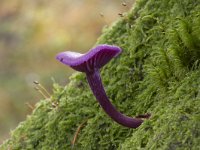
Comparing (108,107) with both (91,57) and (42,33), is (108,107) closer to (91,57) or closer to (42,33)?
(91,57)

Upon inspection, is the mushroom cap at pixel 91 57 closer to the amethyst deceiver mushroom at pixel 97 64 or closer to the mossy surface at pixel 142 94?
the amethyst deceiver mushroom at pixel 97 64

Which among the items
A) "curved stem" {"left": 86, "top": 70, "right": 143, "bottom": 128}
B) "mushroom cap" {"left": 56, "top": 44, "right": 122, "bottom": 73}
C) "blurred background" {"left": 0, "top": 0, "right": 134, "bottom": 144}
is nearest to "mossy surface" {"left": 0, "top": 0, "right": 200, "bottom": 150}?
"curved stem" {"left": 86, "top": 70, "right": 143, "bottom": 128}

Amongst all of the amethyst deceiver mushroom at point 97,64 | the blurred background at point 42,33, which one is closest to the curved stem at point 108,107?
the amethyst deceiver mushroom at point 97,64

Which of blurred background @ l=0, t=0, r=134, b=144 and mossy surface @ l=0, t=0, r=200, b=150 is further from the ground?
blurred background @ l=0, t=0, r=134, b=144

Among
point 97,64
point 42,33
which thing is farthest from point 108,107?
point 42,33

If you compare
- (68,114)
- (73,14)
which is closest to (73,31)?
(73,14)

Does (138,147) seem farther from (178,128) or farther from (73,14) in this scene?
(73,14)

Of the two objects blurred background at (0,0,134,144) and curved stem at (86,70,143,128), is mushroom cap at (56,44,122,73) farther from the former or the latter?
blurred background at (0,0,134,144)

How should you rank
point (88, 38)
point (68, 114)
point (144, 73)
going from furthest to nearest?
point (88, 38)
point (68, 114)
point (144, 73)
